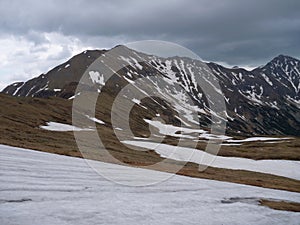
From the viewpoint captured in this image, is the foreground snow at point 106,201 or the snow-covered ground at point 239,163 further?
the snow-covered ground at point 239,163

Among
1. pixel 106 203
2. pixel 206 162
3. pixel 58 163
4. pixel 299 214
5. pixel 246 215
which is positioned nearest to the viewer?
pixel 106 203

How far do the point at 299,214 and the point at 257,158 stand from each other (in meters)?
59.9

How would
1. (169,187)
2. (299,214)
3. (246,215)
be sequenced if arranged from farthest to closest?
(169,187) → (299,214) → (246,215)

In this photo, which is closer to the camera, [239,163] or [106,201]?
[106,201]

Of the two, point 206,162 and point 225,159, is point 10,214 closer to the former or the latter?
point 206,162

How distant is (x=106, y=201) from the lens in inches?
953

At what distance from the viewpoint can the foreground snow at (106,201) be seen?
19953mm

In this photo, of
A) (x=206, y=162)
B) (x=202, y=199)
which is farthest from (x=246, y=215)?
(x=206, y=162)

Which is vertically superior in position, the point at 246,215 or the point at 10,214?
the point at 10,214

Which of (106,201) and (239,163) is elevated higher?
(106,201)

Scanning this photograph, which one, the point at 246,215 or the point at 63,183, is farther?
the point at 63,183

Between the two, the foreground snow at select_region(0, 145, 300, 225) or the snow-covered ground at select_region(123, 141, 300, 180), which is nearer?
the foreground snow at select_region(0, 145, 300, 225)

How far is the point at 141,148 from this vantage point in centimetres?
8688

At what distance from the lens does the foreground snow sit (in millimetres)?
19953
